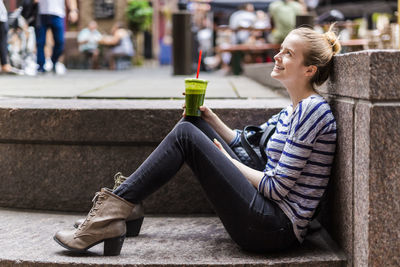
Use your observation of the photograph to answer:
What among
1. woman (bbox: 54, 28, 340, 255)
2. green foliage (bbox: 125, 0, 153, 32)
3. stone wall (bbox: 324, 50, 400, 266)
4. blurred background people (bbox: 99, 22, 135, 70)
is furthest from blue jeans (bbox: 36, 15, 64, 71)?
green foliage (bbox: 125, 0, 153, 32)

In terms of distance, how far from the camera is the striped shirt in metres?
2.46

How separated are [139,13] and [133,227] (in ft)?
67.5

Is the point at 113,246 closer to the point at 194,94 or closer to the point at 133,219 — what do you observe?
the point at 133,219

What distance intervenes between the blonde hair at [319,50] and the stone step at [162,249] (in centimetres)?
85

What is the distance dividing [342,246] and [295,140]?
23.1 inches

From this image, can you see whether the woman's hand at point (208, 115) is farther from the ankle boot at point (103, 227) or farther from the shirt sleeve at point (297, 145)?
the ankle boot at point (103, 227)

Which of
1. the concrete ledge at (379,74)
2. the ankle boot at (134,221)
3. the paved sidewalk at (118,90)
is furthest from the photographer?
the paved sidewalk at (118,90)

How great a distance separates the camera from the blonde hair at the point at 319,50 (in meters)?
2.55

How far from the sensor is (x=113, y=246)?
101 inches

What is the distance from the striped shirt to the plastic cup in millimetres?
462

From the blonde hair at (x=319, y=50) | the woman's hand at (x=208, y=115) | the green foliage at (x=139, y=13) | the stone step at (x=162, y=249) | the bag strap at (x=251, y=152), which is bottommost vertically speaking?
the stone step at (x=162, y=249)

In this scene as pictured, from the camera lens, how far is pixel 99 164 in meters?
3.33

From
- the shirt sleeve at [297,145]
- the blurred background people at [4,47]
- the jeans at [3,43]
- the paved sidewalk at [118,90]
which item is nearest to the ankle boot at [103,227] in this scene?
the shirt sleeve at [297,145]

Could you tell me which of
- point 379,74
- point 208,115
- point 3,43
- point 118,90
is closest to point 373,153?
point 379,74
